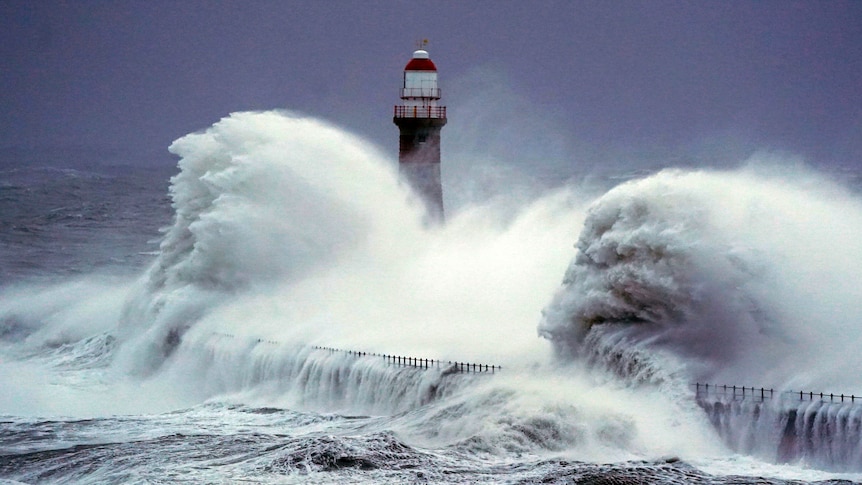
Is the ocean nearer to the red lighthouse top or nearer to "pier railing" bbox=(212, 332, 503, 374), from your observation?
"pier railing" bbox=(212, 332, 503, 374)

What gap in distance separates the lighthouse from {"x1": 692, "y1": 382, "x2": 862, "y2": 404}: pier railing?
51.4ft

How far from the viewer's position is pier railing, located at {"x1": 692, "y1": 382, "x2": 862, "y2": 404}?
50.8ft

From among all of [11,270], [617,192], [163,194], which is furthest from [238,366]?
[163,194]

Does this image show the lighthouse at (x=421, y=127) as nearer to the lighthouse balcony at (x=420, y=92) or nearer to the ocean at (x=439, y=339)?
the lighthouse balcony at (x=420, y=92)

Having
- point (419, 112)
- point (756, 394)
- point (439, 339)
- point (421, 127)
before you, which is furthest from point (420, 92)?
point (756, 394)

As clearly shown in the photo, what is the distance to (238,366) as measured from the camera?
23.7 meters

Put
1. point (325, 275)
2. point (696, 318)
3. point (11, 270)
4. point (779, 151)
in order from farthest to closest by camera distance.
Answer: point (779, 151) → point (11, 270) → point (325, 275) → point (696, 318)

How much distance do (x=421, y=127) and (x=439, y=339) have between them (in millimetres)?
9873

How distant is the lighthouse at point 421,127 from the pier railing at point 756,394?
15.7 m

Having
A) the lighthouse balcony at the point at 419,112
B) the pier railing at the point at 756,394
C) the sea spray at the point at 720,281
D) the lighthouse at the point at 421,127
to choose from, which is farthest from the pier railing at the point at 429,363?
the lighthouse balcony at the point at 419,112

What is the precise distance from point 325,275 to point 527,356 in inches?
368

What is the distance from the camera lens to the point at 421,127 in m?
31.3

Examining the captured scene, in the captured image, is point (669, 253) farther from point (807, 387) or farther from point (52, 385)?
point (52, 385)

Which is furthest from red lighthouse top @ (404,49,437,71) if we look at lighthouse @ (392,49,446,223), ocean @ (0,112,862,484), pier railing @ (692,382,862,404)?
pier railing @ (692,382,862,404)
